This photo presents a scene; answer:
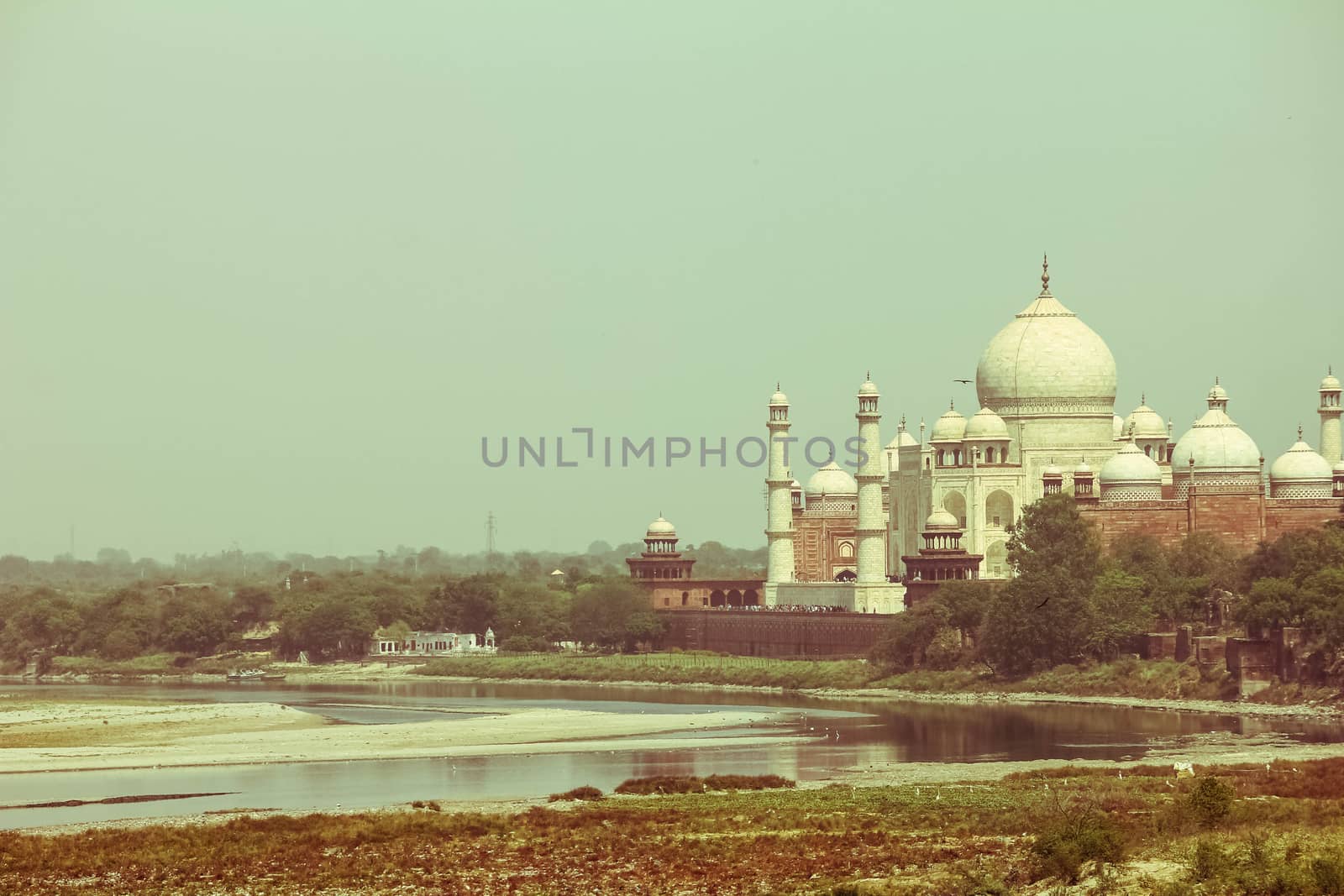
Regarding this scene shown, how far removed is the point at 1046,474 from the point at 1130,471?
3.73 m

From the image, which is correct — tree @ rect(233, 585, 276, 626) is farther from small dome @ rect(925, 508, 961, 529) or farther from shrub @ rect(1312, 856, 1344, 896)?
shrub @ rect(1312, 856, 1344, 896)

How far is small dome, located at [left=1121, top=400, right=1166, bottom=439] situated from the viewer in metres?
105

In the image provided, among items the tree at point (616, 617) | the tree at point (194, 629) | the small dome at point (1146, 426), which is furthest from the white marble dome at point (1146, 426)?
the tree at point (194, 629)

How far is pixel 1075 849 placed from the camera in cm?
4112

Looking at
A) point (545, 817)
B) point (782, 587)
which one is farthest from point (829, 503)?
point (545, 817)

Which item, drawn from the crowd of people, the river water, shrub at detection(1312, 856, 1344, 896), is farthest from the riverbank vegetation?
the crowd of people

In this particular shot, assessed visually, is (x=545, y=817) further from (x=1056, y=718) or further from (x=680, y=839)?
(x=1056, y=718)

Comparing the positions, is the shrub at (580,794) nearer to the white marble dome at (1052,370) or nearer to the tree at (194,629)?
the white marble dome at (1052,370)

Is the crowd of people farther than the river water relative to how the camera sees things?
Yes

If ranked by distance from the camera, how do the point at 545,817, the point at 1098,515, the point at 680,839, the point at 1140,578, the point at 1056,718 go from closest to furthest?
the point at 680,839
the point at 545,817
the point at 1056,718
the point at 1140,578
the point at 1098,515

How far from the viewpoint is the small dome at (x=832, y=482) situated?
116 metres

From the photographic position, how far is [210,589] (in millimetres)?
143375

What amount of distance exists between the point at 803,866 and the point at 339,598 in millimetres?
82838

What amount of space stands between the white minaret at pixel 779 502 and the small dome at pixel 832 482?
573 centimetres
